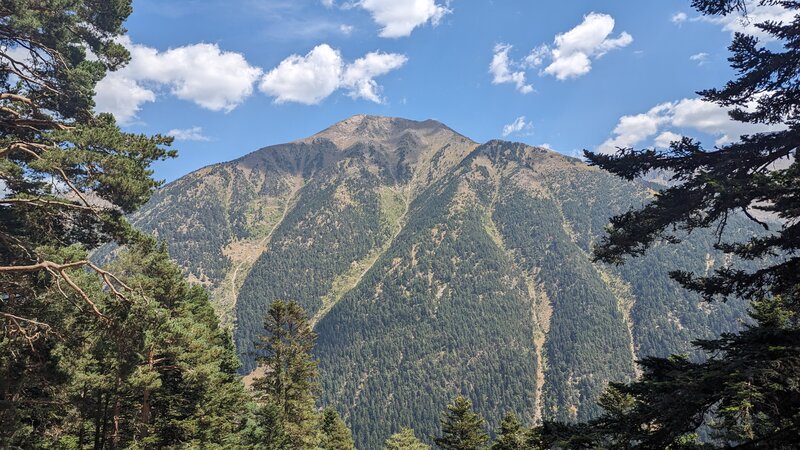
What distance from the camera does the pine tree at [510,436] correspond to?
981 inches

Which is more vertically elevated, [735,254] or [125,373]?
[735,254]

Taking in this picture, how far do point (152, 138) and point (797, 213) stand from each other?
19.4 metres

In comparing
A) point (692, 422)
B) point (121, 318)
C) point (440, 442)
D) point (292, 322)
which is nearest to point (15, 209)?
point (121, 318)

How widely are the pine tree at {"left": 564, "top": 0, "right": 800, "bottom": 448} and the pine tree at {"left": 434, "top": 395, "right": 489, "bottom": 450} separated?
57.6ft

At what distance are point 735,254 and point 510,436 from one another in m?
19.3

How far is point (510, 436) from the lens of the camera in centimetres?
2550

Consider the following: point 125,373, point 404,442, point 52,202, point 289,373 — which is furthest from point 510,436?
point 52,202

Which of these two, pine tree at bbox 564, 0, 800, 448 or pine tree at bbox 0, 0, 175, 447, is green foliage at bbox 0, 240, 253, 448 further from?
pine tree at bbox 564, 0, 800, 448

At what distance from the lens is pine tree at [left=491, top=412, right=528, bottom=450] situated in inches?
981

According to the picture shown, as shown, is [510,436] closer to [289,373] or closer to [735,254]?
[289,373]

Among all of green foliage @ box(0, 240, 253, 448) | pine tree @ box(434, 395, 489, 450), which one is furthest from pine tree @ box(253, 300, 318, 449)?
pine tree @ box(434, 395, 489, 450)

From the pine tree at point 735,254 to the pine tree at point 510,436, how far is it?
49.6 feet

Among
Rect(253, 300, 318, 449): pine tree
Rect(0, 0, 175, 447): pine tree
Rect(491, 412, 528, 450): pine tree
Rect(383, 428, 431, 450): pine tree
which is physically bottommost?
Rect(383, 428, 431, 450): pine tree

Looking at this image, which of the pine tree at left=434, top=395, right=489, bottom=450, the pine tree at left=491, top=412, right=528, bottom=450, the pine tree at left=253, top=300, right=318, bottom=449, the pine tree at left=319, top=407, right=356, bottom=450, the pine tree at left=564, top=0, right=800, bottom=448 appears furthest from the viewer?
the pine tree at left=319, top=407, right=356, bottom=450
